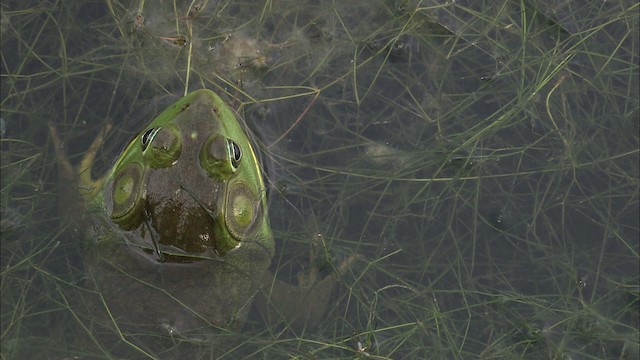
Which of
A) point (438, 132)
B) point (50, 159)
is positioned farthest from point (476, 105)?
point (50, 159)

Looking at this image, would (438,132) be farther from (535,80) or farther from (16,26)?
(16,26)

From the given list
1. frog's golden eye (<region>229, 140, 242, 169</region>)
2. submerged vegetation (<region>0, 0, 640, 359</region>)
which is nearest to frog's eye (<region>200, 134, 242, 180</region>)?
frog's golden eye (<region>229, 140, 242, 169</region>)

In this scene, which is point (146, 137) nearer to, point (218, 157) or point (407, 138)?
point (218, 157)

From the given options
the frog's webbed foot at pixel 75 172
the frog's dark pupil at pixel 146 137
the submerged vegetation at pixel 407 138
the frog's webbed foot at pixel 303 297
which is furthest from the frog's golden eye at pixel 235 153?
the frog's webbed foot at pixel 75 172

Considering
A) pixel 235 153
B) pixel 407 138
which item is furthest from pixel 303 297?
pixel 407 138

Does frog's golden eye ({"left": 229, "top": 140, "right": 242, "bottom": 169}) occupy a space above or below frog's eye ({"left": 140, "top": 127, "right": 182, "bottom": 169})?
below

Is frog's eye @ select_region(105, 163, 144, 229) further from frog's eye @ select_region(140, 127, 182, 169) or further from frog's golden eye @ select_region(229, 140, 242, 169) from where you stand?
frog's golden eye @ select_region(229, 140, 242, 169)
